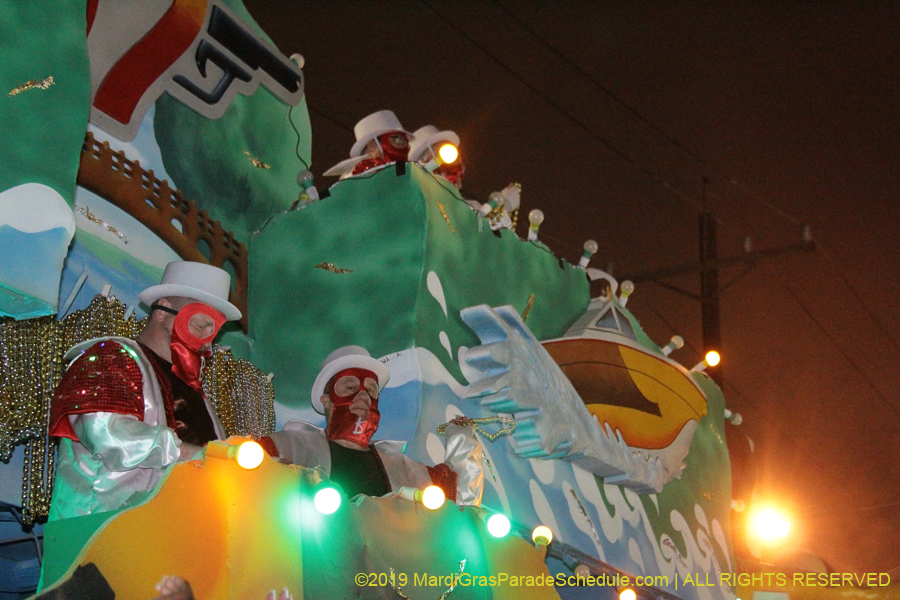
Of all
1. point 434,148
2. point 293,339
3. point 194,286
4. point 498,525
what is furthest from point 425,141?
point 498,525

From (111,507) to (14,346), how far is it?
42.4 inches

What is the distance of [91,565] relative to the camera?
10.0 ft

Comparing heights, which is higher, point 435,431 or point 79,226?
point 79,226

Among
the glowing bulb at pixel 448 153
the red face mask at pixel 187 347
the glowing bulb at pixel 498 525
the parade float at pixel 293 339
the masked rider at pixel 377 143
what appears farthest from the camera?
the glowing bulb at pixel 448 153

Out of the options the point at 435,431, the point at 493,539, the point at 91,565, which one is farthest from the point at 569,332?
the point at 91,565

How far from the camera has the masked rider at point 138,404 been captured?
3541 millimetres

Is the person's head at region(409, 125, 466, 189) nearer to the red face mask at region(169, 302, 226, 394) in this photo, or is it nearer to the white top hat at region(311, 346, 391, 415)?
the white top hat at region(311, 346, 391, 415)

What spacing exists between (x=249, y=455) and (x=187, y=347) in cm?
106

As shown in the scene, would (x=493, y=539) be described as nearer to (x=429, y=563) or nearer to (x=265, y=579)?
(x=429, y=563)

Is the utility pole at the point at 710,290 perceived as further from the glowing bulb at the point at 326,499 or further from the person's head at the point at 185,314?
the glowing bulb at the point at 326,499

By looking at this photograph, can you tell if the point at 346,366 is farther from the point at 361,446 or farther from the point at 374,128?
the point at 374,128

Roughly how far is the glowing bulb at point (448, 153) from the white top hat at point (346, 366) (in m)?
1.89

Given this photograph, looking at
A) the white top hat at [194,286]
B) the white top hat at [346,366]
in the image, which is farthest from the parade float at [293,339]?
the white top hat at [194,286]

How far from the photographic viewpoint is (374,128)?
21.3 feet
